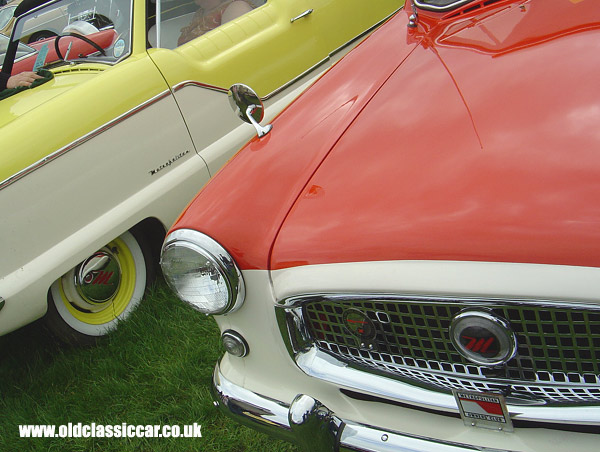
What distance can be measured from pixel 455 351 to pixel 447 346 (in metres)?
0.03

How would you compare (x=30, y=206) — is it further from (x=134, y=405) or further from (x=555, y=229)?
(x=555, y=229)

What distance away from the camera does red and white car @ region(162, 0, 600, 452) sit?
1138 millimetres

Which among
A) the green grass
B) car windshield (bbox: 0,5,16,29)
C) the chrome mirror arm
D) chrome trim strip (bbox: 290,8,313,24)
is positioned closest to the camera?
the chrome mirror arm

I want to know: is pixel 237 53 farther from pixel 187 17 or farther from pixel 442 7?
pixel 442 7

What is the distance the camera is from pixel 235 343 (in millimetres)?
1617

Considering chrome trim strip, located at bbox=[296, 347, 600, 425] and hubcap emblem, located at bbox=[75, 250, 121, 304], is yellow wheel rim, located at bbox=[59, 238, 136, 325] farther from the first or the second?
chrome trim strip, located at bbox=[296, 347, 600, 425]

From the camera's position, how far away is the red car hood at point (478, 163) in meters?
1.12

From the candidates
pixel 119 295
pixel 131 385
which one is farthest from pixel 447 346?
pixel 119 295

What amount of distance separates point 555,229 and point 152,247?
2288 millimetres

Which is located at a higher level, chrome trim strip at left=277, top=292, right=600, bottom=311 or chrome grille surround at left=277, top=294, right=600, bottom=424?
chrome trim strip at left=277, top=292, right=600, bottom=311

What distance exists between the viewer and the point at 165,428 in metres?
2.20

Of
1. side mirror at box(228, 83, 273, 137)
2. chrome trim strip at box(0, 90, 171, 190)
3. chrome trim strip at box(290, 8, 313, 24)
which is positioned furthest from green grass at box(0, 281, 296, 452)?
chrome trim strip at box(290, 8, 313, 24)

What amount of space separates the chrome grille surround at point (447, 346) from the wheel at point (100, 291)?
149cm

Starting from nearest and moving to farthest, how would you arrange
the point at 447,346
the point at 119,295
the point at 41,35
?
the point at 447,346, the point at 119,295, the point at 41,35
